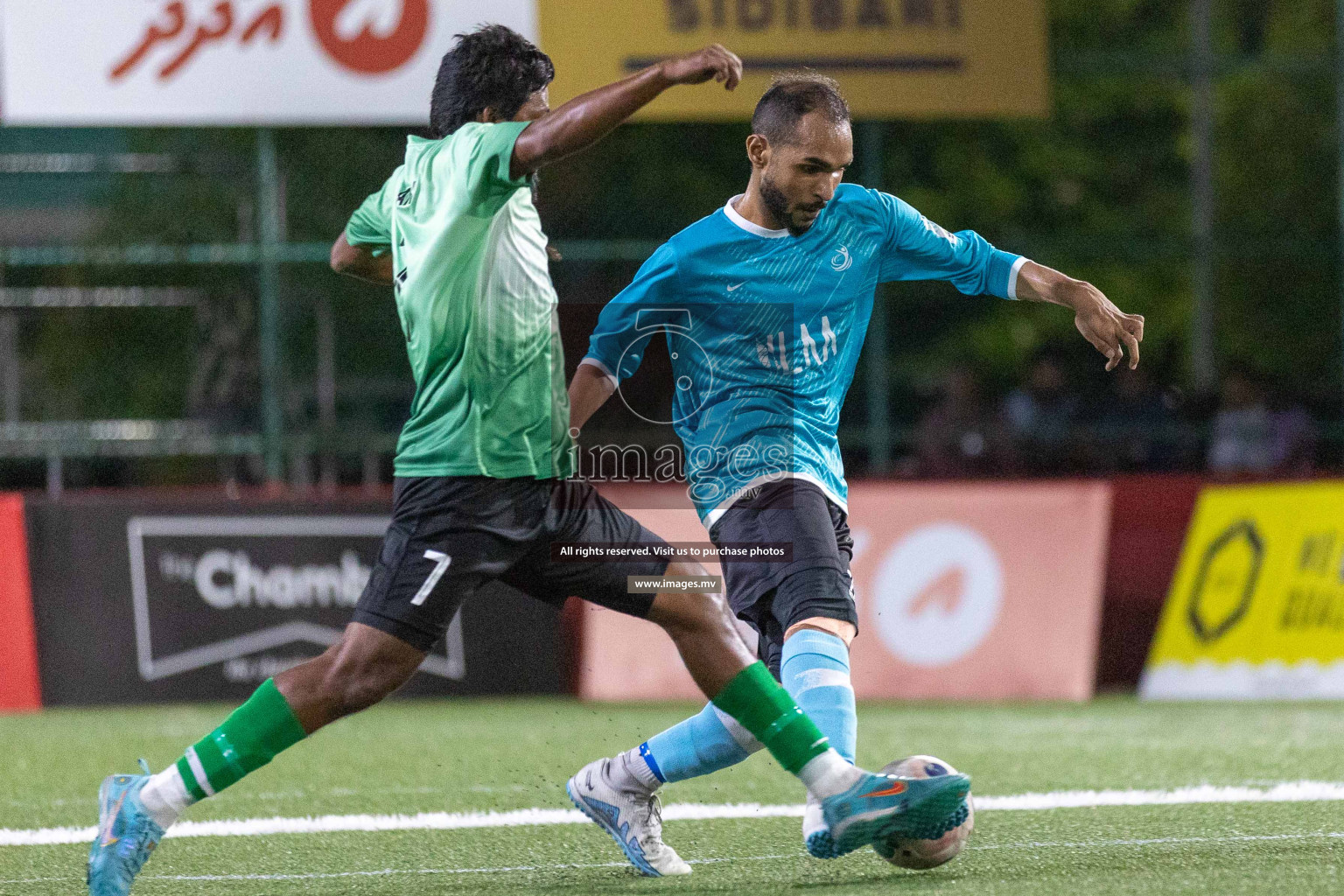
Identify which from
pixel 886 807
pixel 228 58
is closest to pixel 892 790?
pixel 886 807

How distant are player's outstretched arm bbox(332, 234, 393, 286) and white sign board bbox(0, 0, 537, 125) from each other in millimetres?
7425

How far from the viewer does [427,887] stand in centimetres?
433

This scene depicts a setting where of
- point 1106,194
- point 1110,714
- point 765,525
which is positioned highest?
point 1106,194

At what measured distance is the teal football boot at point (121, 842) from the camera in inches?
156

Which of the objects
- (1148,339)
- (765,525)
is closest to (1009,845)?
(765,525)

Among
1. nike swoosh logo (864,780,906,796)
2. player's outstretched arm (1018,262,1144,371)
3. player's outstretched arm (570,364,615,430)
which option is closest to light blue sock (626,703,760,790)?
nike swoosh logo (864,780,906,796)

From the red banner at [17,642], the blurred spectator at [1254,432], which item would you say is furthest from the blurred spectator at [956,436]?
the red banner at [17,642]

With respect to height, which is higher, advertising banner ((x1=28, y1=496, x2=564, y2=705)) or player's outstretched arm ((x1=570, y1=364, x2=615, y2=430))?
player's outstretched arm ((x1=570, y1=364, x2=615, y2=430))

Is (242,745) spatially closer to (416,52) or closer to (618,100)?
(618,100)

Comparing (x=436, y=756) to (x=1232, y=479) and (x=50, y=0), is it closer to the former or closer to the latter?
(x=1232, y=479)

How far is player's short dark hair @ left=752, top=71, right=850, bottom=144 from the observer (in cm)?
443

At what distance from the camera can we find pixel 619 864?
4.72 metres

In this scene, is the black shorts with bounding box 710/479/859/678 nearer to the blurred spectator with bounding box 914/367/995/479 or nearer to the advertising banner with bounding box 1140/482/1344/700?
the advertising banner with bounding box 1140/482/1344/700

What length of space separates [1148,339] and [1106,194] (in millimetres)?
3603
